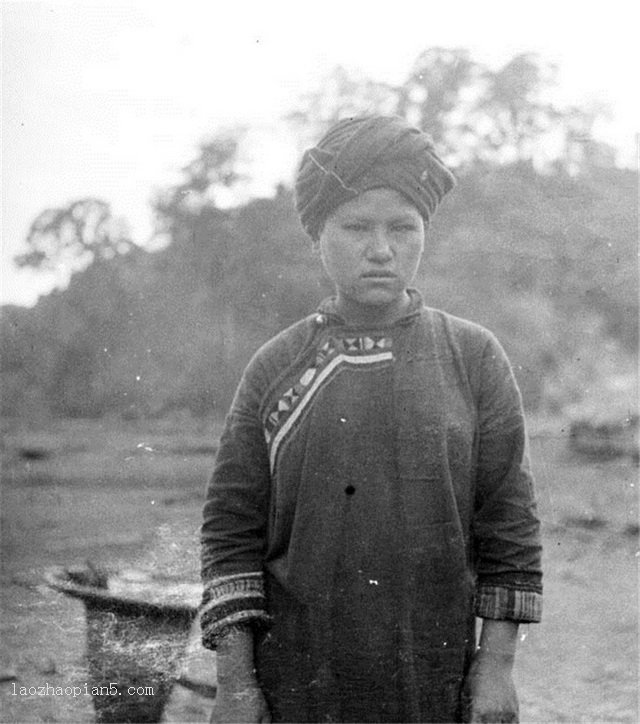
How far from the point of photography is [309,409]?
6.54 feet

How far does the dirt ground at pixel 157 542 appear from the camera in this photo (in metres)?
2.48

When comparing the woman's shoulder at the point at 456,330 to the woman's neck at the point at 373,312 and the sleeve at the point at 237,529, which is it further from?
the sleeve at the point at 237,529

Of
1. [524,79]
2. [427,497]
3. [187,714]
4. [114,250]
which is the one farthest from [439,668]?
[524,79]

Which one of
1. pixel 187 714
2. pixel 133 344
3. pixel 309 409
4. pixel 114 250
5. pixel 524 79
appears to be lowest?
pixel 187 714

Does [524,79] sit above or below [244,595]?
above

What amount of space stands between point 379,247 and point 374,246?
0.5 inches

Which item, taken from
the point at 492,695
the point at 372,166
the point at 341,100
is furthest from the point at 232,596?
the point at 341,100

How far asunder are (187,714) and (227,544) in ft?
2.44

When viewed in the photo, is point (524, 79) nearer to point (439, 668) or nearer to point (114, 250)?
point (114, 250)

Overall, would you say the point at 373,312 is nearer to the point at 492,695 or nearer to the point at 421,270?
the point at 421,270

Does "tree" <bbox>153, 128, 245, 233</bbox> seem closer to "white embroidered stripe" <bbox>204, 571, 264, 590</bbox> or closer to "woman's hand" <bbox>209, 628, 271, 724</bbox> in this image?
"white embroidered stripe" <bbox>204, 571, 264, 590</bbox>

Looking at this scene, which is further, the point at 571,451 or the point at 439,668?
the point at 571,451

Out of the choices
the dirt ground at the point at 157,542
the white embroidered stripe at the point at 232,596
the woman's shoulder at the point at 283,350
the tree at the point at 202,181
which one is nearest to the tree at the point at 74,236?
the tree at the point at 202,181

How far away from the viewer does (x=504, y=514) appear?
195cm
